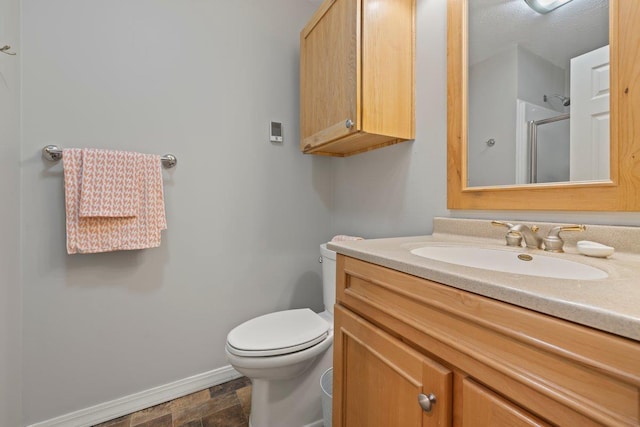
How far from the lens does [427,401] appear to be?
0.56 metres

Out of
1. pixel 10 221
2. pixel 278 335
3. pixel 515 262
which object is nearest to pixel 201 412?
pixel 278 335

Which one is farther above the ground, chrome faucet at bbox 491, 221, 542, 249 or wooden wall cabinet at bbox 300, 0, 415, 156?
wooden wall cabinet at bbox 300, 0, 415, 156

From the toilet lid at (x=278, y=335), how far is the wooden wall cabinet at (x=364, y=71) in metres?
0.87

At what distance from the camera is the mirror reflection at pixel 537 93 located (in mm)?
776

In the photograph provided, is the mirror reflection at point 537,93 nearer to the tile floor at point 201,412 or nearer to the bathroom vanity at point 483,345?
the bathroom vanity at point 483,345

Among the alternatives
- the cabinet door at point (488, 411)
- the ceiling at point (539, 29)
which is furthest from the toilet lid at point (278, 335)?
the ceiling at point (539, 29)

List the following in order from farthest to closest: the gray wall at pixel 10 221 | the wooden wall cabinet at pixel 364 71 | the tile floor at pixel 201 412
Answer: the tile floor at pixel 201 412 → the wooden wall cabinet at pixel 364 71 → the gray wall at pixel 10 221

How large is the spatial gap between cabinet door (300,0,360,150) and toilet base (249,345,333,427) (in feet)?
3.45

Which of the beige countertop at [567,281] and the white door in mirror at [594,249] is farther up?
the white door in mirror at [594,249]

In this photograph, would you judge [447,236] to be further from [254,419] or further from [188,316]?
[188,316]

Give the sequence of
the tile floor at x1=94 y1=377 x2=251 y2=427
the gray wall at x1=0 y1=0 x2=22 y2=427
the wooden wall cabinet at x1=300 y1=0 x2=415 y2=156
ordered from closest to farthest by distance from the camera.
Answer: the gray wall at x1=0 y1=0 x2=22 y2=427 < the wooden wall cabinet at x1=300 y1=0 x2=415 y2=156 < the tile floor at x1=94 y1=377 x2=251 y2=427

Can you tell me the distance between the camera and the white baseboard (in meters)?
1.21

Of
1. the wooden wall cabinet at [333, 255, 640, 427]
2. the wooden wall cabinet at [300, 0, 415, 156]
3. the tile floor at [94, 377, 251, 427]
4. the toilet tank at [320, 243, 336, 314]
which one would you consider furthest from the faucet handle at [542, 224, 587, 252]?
the tile floor at [94, 377, 251, 427]

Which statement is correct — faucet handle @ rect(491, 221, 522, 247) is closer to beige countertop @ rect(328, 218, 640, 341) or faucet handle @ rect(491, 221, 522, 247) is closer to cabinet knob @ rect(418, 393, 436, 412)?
beige countertop @ rect(328, 218, 640, 341)
